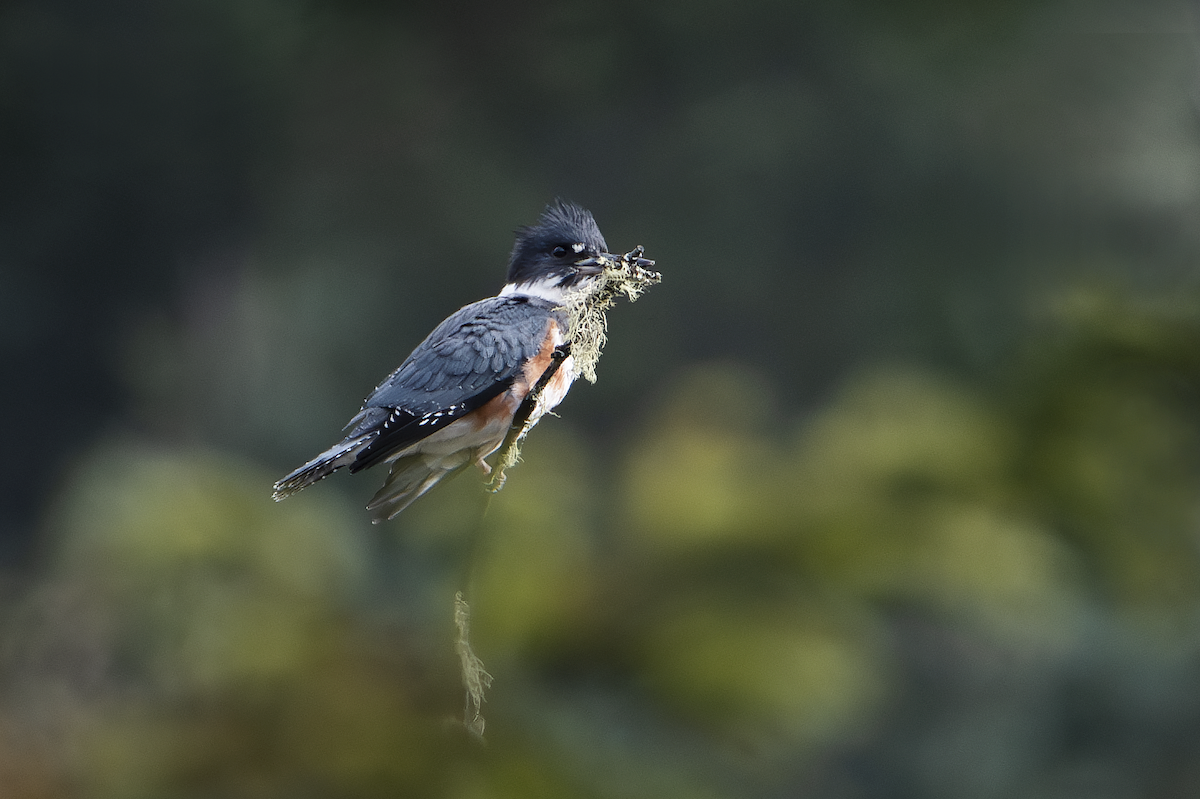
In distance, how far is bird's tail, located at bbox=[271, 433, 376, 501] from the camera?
1.43m

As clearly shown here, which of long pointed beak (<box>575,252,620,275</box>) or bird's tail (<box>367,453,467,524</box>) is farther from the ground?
long pointed beak (<box>575,252,620,275</box>)

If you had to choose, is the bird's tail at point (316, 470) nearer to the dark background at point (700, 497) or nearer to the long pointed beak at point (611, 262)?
the dark background at point (700, 497)

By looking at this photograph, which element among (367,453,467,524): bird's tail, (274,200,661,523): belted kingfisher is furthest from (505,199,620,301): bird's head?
(367,453,467,524): bird's tail

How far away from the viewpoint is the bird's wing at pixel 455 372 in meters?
1.69

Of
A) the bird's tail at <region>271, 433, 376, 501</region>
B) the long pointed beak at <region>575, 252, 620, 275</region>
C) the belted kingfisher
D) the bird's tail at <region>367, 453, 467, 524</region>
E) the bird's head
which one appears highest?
the bird's head

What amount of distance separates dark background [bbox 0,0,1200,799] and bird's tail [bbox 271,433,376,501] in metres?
0.18

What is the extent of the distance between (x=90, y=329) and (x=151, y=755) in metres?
6.97

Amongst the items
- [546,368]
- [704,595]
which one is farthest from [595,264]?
[704,595]

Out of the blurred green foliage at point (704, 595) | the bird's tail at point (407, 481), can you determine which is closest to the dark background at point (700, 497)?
the blurred green foliage at point (704, 595)

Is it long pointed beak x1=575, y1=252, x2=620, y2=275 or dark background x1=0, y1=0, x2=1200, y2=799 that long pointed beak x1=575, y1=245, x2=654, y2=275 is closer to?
long pointed beak x1=575, y1=252, x2=620, y2=275

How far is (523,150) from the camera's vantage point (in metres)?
9.05

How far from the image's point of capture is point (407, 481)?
173 cm

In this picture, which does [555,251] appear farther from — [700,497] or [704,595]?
[704,595]

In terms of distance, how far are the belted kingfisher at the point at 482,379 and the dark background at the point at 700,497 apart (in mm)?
144
